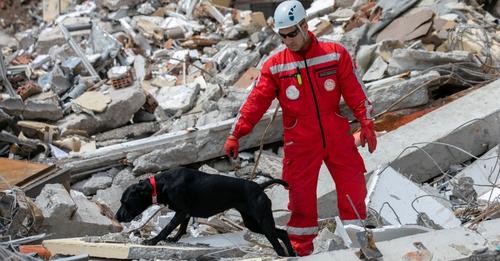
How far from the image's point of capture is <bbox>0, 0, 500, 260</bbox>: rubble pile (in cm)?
518

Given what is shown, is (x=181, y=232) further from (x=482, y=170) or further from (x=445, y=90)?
(x=445, y=90)

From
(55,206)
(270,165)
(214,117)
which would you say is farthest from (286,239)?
(214,117)

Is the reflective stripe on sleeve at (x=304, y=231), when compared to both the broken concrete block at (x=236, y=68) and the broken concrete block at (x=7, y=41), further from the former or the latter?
the broken concrete block at (x=7, y=41)

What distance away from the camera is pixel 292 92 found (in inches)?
196

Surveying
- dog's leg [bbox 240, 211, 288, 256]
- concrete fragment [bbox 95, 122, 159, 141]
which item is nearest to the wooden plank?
concrete fragment [bbox 95, 122, 159, 141]

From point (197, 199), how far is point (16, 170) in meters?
2.44

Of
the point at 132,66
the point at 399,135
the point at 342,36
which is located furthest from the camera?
the point at 132,66

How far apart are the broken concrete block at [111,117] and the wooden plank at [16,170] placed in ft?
5.40

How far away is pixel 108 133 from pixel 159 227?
3003 millimetres

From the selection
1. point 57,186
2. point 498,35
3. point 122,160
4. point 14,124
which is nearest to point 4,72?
point 14,124

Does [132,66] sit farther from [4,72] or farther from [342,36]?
[342,36]

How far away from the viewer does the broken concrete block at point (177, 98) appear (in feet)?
28.1

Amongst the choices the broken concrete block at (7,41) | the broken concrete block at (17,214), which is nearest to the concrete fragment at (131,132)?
the broken concrete block at (17,214)

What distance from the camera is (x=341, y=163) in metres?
5.09
